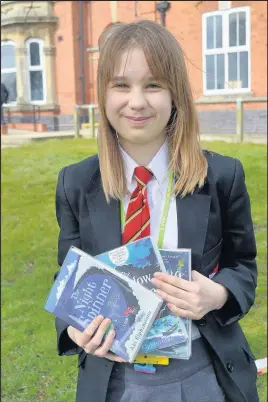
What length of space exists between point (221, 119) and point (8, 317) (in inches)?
430

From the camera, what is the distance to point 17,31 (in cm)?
1914

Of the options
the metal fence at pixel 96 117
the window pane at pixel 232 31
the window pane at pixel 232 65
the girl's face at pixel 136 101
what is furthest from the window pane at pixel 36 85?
the girl's face at pixel 136 101

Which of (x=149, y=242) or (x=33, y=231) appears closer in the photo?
(x=149, y=242)

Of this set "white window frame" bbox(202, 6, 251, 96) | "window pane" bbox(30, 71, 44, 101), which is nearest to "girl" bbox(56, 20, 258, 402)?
"white window frame" bbox(202, 6, 251, 96)

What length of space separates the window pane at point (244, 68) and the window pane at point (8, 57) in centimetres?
908

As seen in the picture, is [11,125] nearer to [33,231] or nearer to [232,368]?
[33,231]

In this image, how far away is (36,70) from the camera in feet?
64.4

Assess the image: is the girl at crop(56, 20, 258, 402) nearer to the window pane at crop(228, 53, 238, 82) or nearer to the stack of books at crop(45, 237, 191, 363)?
the stack of books at crop(45, 237, 191, 363)

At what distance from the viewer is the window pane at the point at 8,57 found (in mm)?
20078

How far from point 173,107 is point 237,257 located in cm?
49

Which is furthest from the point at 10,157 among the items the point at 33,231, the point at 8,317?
the point at 8,317

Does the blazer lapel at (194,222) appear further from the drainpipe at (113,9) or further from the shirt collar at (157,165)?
the drainpipe at (113,9)

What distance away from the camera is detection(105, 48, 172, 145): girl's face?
1.54 metres

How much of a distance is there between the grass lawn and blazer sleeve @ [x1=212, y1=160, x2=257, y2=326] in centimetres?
100
